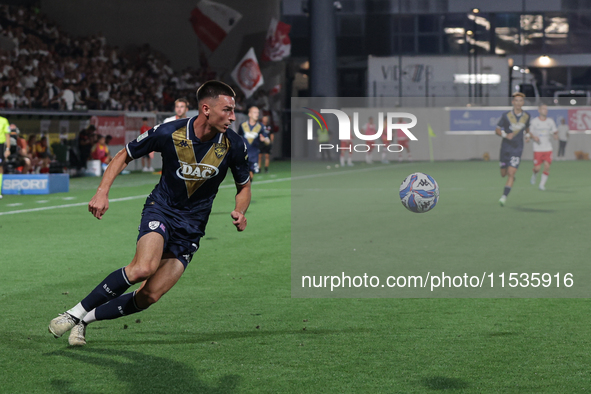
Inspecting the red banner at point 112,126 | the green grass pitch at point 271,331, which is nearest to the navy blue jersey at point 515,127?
the green grass pitch at point 271,331

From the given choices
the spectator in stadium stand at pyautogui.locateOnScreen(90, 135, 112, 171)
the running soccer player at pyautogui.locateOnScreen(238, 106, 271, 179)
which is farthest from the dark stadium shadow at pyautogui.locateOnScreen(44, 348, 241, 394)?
the spectator in stadium stand at pyautogui.locateOnScreen(90, 135, 112, 171)

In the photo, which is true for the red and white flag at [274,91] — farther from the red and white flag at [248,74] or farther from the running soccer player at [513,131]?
the running soccer player at [513,131]

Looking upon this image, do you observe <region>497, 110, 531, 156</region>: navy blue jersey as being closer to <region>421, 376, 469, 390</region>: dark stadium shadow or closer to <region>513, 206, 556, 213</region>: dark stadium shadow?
<region>513, 206, 556, 213</region>: dark stadium shadow

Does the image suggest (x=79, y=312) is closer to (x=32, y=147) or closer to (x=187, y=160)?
(x=187, y=160)

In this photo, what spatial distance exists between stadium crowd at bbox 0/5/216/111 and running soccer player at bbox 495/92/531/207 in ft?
52.8

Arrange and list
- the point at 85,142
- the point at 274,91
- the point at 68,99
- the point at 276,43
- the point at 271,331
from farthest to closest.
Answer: the point at 274,91
the point at 276,43
the point at 68,99
the point at 85,142
the point at 271,331

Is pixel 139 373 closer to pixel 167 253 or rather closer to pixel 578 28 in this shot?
pixel 167 253

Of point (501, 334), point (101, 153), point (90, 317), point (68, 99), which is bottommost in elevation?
point (501, 334)

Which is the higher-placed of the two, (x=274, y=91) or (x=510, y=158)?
(x=274, y=91)

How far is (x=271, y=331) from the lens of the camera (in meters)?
6.60

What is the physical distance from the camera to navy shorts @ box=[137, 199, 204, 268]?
5.86 metres

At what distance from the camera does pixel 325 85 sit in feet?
150

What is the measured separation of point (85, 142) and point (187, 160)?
22454mm

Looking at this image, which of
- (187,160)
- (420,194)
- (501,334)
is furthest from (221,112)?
(420,194)
